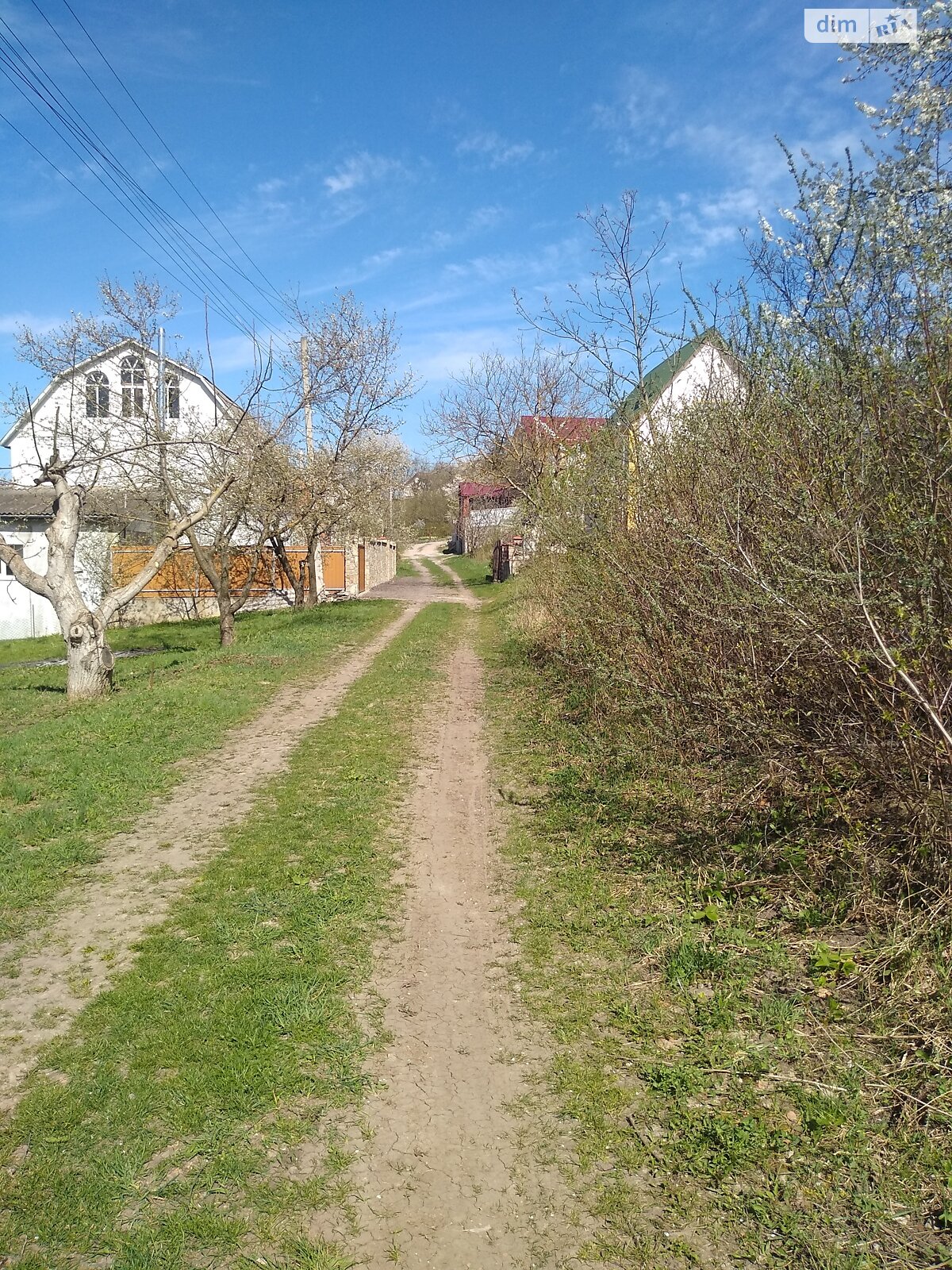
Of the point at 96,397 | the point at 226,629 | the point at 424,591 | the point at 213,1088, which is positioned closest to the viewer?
the point at 213,1088

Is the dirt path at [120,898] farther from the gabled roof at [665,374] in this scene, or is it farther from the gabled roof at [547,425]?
the gabled roof at [547,425]

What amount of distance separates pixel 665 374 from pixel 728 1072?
7899 mm

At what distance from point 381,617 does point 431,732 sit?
13990mm

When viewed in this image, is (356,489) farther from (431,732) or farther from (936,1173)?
(936,1173)

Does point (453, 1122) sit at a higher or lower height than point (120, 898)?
lower

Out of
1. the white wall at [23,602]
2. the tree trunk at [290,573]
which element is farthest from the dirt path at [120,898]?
the white wall at [23,602]

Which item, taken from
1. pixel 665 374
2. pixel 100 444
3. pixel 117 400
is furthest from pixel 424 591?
pixel 665 374

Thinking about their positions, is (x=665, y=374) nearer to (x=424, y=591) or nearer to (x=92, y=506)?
(x=92, y=506)

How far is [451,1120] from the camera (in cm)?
293

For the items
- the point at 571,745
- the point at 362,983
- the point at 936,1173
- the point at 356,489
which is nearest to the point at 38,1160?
the point at 362,983

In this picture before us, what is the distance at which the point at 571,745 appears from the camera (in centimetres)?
782

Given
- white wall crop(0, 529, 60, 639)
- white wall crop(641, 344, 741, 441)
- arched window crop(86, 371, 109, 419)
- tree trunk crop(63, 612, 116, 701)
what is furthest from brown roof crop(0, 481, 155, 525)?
white wall crop(641, 344, 741, 441)

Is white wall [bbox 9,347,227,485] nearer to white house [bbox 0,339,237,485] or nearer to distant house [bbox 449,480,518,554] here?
white house [bbox 0,339,237,485]

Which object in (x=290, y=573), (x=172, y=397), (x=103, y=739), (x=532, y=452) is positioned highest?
(x=172, y=397)
